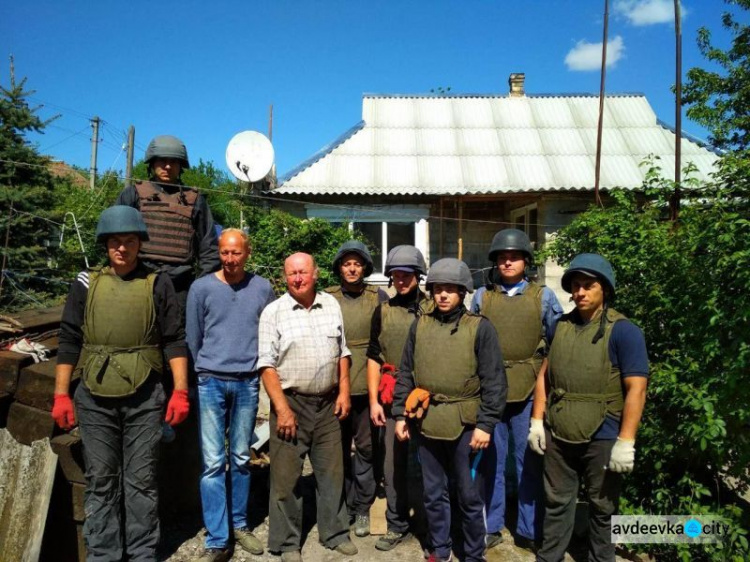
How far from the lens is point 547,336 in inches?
135

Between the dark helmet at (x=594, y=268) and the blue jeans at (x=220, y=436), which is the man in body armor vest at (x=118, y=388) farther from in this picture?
the dark helmet at (x=594, y=268)

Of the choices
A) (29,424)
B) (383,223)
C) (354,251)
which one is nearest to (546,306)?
(354,251)

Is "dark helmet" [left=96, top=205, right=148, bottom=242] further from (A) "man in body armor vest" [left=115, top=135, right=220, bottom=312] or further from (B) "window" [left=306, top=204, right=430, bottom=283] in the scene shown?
(B) "window" [left=306, top=204, right=430, bottom=283]

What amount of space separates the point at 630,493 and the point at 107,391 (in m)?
3.54

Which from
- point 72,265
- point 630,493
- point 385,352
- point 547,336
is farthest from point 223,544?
point 72,265

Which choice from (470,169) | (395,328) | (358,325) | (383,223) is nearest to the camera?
(395,328)

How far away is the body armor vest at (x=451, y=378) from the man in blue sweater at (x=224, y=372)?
1.19 m

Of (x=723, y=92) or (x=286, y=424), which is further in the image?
(x=723, y=92)

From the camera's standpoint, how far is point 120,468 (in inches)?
120

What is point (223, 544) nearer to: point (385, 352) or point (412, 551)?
point (412, 551)

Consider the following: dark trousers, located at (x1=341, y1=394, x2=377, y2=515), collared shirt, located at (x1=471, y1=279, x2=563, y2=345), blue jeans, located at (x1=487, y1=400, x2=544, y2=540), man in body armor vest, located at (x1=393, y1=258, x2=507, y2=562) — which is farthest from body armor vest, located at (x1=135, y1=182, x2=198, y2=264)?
blue jeans, located at (x1=487, y1=400, x2=544, y2=540)

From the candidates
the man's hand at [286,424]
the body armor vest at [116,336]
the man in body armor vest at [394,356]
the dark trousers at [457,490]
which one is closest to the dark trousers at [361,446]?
the man in body armor vest at [394,356]

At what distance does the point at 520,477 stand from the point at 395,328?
4.36ft

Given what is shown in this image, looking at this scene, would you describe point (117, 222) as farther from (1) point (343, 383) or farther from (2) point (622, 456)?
(2) point (622, 456)
